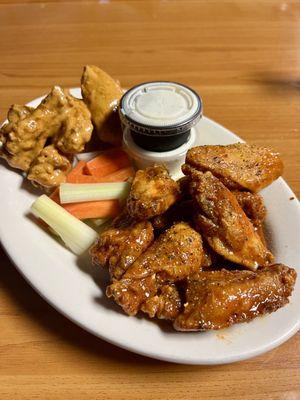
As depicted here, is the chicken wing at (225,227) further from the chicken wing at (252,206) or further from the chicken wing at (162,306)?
the chicken wing at (162,306)

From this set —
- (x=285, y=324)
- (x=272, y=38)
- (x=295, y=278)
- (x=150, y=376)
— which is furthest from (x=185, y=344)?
(x=272, y=38)

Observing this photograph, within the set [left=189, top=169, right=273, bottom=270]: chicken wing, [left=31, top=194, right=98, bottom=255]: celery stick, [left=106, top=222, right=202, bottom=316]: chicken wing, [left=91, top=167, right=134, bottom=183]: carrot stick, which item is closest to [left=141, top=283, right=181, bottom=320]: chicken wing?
[left=106, top=222, right=202, bottom=316]: chicken wing

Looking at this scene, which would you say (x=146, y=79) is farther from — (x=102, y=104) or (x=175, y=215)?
(x=175, y=215)

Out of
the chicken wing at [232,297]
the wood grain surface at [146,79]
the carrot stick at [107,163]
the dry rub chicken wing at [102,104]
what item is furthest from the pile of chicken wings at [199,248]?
the dry rub chicken wing at [102,104]

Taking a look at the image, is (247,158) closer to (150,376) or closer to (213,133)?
(213,133)

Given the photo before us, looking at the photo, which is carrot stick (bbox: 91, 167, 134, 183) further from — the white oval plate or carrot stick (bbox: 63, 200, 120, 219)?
the white oval plate
